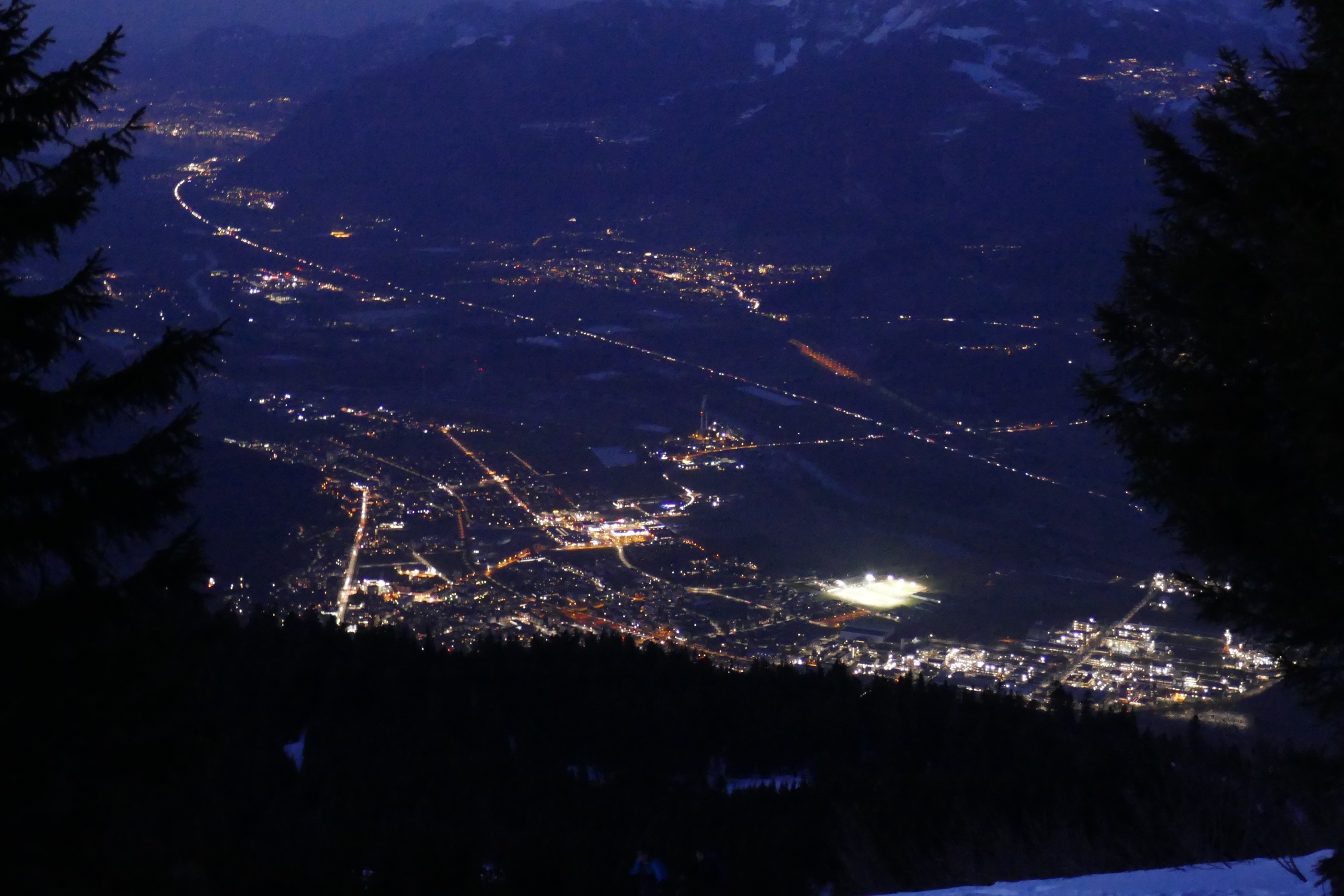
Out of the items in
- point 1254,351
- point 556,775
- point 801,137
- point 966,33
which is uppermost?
point 1254,351

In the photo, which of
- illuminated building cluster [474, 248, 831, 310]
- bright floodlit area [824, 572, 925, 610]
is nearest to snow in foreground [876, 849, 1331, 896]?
bright floodlit area [824, 572, 925, 610]

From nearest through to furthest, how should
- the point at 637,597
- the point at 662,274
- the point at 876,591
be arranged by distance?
1. the point at 637,597
2. the point at 876,591
3. the point at 662,274

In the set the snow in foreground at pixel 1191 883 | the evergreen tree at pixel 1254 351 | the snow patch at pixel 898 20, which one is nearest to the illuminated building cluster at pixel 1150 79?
the snow patch at pixel 898 20

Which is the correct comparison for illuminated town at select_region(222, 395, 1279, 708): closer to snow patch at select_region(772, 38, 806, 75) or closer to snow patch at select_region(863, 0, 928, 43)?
snow patch at select_region(772, 38, 806, 75)

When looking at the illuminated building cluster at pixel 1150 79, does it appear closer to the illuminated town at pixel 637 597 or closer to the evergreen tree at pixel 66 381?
the illuminated town at pixel 637 597

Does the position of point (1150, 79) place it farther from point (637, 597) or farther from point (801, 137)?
point (637, 597)

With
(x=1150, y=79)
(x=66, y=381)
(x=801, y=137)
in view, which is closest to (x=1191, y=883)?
(x=66, y=381)
